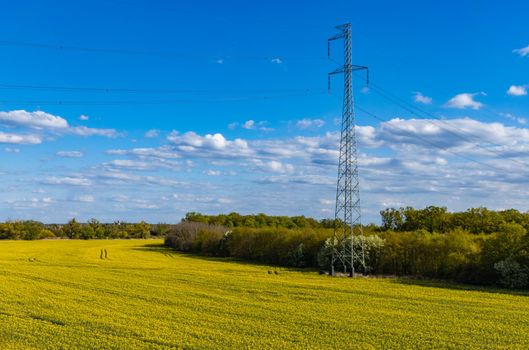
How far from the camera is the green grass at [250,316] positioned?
19844 mm

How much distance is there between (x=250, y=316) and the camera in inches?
1016

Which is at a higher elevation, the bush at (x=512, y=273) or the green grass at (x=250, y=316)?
A: the bush at (x=512, y=273)

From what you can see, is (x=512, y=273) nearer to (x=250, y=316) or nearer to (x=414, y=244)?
(x=414, y=244)

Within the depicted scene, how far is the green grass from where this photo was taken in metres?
19.8

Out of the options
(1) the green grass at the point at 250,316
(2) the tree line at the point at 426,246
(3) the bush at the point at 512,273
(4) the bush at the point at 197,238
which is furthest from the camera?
(4) the bush at the point at 197,238

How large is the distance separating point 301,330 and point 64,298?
17.0 meters

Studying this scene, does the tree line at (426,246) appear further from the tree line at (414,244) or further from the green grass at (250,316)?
the green grass at (250,316)

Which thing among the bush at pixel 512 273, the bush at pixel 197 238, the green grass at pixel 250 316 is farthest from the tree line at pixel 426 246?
the green grass at pixel 250 316

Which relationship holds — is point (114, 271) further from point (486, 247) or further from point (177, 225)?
point (177, 225)

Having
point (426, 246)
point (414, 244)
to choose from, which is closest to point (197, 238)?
point (414, 244)

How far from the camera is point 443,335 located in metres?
21.5

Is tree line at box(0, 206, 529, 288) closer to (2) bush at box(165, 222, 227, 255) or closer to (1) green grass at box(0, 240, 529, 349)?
(2) bush at box(165, 222, 227, 255)

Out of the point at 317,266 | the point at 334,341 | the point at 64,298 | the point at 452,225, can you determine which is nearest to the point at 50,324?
the point at 64,298

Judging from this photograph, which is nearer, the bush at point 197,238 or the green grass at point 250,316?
the green grass at point 250,316
